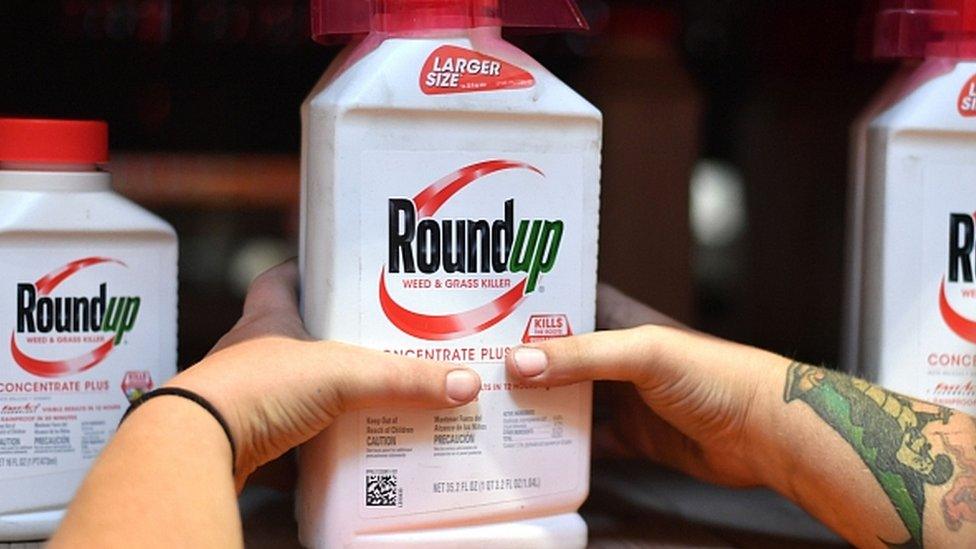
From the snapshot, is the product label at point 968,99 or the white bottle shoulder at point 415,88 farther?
the product label at point 968,99

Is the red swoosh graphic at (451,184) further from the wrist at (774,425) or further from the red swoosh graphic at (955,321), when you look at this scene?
the red swoosh graphic at (955,321)

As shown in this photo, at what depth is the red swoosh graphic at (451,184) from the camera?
82cm

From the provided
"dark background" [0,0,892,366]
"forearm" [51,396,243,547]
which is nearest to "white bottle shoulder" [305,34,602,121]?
"forearm" [51,396,243,547]

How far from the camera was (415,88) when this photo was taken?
81 cm

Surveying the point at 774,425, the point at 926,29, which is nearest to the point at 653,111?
the point at 926,29

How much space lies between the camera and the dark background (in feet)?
4.44

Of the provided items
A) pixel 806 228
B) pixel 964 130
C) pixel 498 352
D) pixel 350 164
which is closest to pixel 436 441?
pixel 498 352

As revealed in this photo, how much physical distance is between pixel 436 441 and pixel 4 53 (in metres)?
0.86

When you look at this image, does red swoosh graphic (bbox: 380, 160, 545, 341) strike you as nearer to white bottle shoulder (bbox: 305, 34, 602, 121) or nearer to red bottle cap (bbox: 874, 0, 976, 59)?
white bottle shoulder (bbox: 305, 34, 602, 121)

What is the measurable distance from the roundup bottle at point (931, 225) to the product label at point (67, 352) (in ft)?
1.80

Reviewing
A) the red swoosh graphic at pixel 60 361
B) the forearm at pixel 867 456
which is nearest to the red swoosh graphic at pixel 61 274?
the red swoosh graphic at pixel 60 361

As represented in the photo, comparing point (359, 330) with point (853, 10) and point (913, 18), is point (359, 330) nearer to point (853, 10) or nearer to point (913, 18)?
point (913, 18)

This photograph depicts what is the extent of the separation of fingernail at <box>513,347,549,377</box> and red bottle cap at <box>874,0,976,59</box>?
391 millimetres

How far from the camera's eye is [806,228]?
1.51 meters
